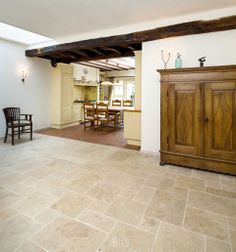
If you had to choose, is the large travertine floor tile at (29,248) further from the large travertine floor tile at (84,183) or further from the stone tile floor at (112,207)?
the large travertine floor tile at (84,183)

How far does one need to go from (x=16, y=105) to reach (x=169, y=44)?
4.49 metres

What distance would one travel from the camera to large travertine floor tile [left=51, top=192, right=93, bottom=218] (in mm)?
2018

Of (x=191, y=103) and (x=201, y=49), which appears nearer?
(x=191, y=103)

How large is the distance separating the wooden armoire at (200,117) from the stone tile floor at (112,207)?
246mm

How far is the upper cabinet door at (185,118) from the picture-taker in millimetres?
3034

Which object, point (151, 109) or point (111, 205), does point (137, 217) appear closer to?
point (111, 205)

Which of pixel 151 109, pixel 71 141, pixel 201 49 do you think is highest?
pixel 201 49

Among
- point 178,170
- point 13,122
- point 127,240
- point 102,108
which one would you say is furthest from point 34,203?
point 102,108

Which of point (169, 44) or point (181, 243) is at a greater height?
point (169, 44)

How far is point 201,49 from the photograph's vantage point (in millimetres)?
3320

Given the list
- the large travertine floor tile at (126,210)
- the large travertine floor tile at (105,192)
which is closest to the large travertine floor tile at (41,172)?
the large travertine floor tile at (105,192)

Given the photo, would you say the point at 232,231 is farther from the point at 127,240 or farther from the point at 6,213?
the point at 6,213

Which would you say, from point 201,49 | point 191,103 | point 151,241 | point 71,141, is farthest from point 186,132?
point 71,141

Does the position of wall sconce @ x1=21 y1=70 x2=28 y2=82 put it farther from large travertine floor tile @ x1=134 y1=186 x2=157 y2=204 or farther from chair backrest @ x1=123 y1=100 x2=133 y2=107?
large travertine floor tile @ x1=134 y1=186 x2=157 y2=204
